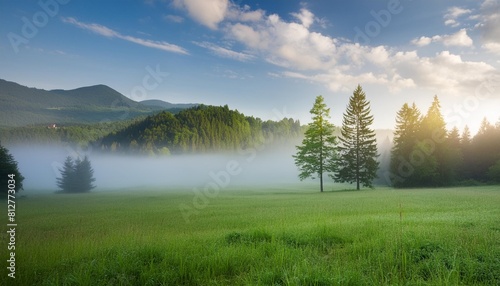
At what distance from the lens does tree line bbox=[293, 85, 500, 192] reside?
42719mm

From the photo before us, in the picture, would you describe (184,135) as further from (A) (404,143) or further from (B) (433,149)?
(B) (433,149)

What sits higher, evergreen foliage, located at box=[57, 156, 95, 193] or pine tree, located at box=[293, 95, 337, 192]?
pine tree, located at box=[293, 95, 337, 192]

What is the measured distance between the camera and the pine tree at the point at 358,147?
47250 millimetres

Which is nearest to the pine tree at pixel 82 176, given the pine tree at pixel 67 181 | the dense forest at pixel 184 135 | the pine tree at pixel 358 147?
the pine tree at pixel 67 181

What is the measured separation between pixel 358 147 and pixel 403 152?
42.0 feet

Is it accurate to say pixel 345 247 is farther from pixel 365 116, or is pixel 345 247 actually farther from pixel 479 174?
pixel 479 174

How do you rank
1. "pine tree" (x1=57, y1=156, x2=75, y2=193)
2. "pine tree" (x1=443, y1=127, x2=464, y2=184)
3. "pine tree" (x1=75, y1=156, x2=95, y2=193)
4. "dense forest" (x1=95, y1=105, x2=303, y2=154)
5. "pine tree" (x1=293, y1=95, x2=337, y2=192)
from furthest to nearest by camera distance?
"dense forest" (x1=95, y1=105, x2=303, y2=154) → "pine tree" (x1=75, y1=156, x2=95, y2=193) → "pine tree" (x1=57, y1=156, x2=75, y2=193) → "pine tree" (x1=443, y1=127, x2=464, y2=184) → "pine tree" (x1=293, y1=95, x2=337, y2=192)

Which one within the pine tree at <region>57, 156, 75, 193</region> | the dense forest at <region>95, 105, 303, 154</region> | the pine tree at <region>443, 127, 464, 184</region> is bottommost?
the pine tree at <region>57, 156, 75, 193</region>

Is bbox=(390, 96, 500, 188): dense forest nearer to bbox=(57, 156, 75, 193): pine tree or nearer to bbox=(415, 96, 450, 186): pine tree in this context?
bbox=(415, 96, 450, 186): pine tree

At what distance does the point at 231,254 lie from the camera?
661cm

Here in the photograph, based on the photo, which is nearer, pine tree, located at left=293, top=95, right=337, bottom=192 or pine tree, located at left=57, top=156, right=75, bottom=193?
pine tree, located at left=293, top=95, right=337, bottom=192

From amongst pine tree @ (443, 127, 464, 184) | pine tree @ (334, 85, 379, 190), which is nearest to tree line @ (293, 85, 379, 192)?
pine tree @ (334, 85, 379, 190)

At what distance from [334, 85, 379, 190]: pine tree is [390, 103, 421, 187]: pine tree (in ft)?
29.4

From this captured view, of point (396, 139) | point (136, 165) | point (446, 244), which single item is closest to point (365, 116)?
point (396, 139)
